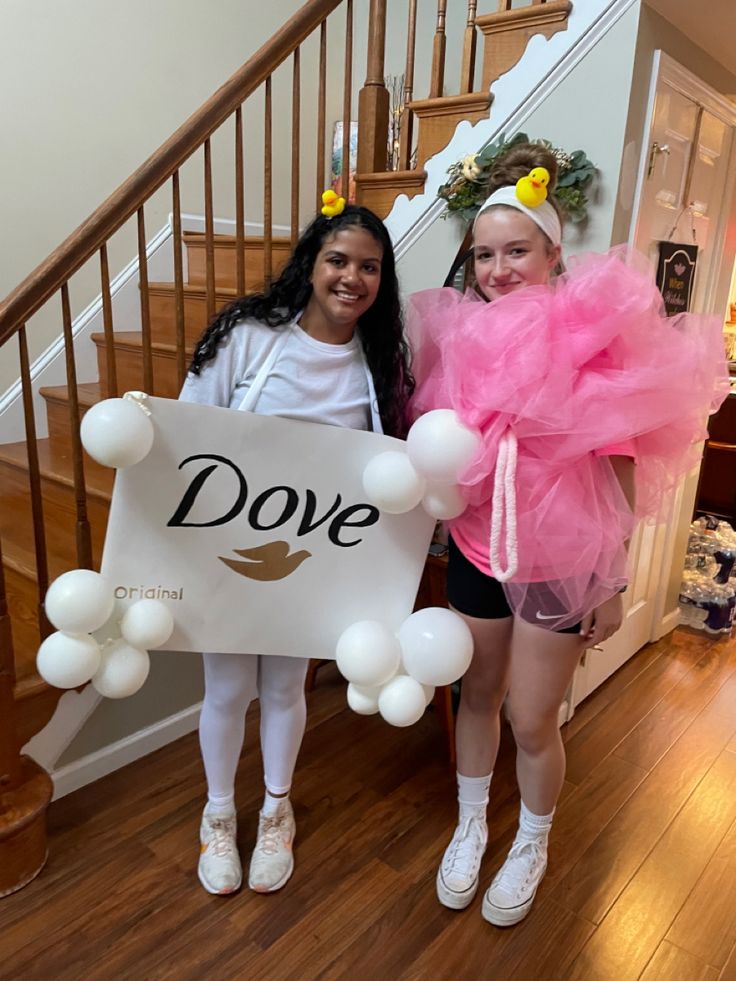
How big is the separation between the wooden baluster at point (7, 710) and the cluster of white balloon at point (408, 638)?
728 millimetres

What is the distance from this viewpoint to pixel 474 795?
164 centimetres

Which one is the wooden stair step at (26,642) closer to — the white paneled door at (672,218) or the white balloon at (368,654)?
the white balloon at (368,654)

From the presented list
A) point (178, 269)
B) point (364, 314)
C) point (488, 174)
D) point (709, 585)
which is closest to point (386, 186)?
point (488, 174)

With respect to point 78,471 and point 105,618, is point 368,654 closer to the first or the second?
point 105,618

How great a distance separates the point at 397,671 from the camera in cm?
141

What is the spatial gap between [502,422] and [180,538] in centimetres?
62

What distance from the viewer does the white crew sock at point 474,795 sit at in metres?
1.63

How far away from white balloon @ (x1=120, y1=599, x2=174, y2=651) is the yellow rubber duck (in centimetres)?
97

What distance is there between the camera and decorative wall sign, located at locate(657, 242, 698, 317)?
213 centimetres

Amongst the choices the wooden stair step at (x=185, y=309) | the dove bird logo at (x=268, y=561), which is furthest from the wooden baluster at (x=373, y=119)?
the dove bird logo at (x=268, y=561)

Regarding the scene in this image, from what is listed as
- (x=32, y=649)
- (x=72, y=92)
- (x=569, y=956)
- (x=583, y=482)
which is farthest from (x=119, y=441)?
(x=72, y=92)

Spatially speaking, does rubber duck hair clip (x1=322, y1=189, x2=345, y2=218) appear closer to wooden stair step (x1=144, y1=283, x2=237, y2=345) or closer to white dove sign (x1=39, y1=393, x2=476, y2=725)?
white dove sign (x1=39, y1=393, x2=476, y2=725)

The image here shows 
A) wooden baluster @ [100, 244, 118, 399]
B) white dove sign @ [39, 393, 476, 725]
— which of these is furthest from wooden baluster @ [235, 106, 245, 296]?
white dove sign @ [39, 393, 476, 725]

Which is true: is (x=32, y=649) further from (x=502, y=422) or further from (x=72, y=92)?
(x=72, y=92)
